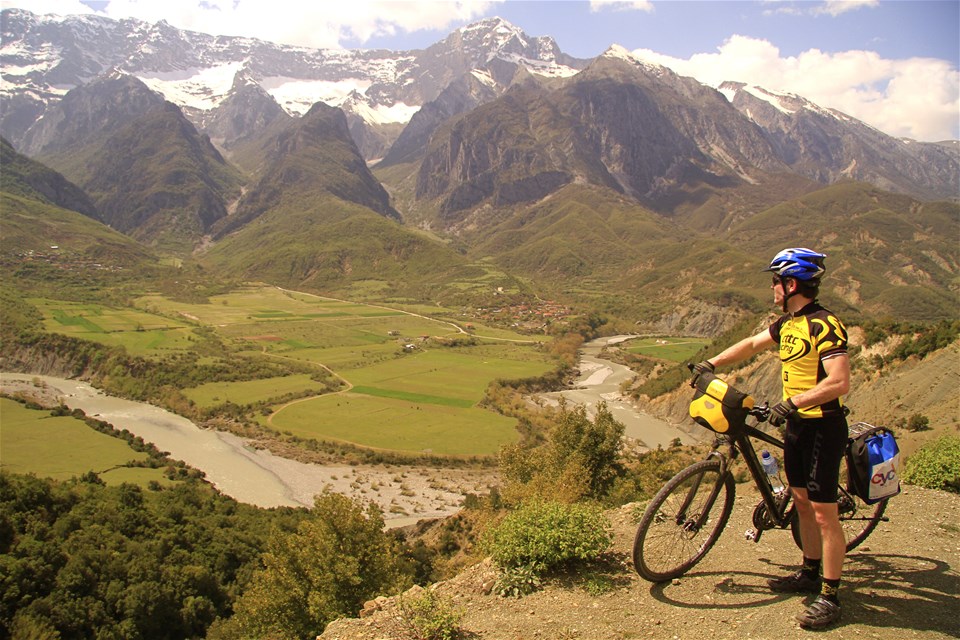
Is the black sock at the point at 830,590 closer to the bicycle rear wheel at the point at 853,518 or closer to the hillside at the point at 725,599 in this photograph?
the hillside at the point at 725,599

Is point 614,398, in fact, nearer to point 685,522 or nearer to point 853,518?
point 853,518

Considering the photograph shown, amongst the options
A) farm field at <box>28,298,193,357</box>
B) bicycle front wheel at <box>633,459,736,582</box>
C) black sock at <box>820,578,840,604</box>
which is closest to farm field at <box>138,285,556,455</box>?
farm field at <box>28,298,193,357</box>

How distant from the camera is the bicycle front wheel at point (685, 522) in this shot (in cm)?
733

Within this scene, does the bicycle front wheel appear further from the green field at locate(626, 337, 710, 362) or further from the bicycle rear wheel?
the green field at locate(626, 337, 710, 362)

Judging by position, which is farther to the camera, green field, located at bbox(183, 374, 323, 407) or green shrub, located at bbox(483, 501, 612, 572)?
green field, located at bbox(183, 374, 323, 407)

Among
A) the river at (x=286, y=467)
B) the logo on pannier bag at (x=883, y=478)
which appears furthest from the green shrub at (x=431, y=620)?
the river at (x=286, y=467)

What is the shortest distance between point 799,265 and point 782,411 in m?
1.73

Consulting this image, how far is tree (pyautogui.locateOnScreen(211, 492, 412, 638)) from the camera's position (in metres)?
16.0

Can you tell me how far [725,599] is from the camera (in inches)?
274

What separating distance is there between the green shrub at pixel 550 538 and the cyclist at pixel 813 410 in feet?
8.88

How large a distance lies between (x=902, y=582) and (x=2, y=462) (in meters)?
65.4

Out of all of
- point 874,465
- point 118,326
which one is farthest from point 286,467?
point 118,326

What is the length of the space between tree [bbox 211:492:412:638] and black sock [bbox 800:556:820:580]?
11.4 meters

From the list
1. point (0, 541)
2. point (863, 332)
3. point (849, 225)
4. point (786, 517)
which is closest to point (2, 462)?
point (0, 541)
